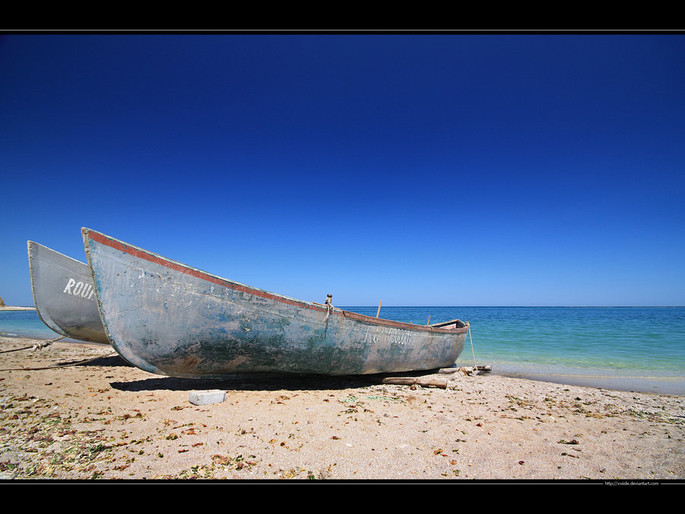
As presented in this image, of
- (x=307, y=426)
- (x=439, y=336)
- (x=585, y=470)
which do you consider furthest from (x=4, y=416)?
(x=439, y=336)

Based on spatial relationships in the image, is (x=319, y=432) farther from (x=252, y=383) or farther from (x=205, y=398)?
(x=252, y=383)

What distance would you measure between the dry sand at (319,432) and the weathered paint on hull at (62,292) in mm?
1801

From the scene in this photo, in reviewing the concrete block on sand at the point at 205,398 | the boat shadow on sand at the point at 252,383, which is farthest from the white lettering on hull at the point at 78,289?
the concrete block on sand at the point at 205,398

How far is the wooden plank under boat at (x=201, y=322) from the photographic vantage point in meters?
4.66

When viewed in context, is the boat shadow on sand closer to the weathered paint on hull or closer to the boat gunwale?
the boat gunwale

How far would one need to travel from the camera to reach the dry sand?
3.00 m

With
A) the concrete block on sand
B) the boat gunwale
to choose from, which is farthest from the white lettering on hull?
the concrete block on sand

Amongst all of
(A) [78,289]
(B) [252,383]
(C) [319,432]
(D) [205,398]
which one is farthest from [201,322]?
(A) [78,289]

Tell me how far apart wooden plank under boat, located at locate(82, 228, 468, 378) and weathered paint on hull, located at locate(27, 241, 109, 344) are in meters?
4.42

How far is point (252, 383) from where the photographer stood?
6.40m

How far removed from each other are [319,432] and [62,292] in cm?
867

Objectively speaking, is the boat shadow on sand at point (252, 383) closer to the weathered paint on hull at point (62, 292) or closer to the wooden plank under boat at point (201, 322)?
the wooden plank under boat at point (201, 322)

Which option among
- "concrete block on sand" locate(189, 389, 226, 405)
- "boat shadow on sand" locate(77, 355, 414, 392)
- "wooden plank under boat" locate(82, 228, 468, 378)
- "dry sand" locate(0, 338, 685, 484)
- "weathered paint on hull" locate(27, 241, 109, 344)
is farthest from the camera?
"weathered paint on hull" locate(27, 241, 109, 344)
